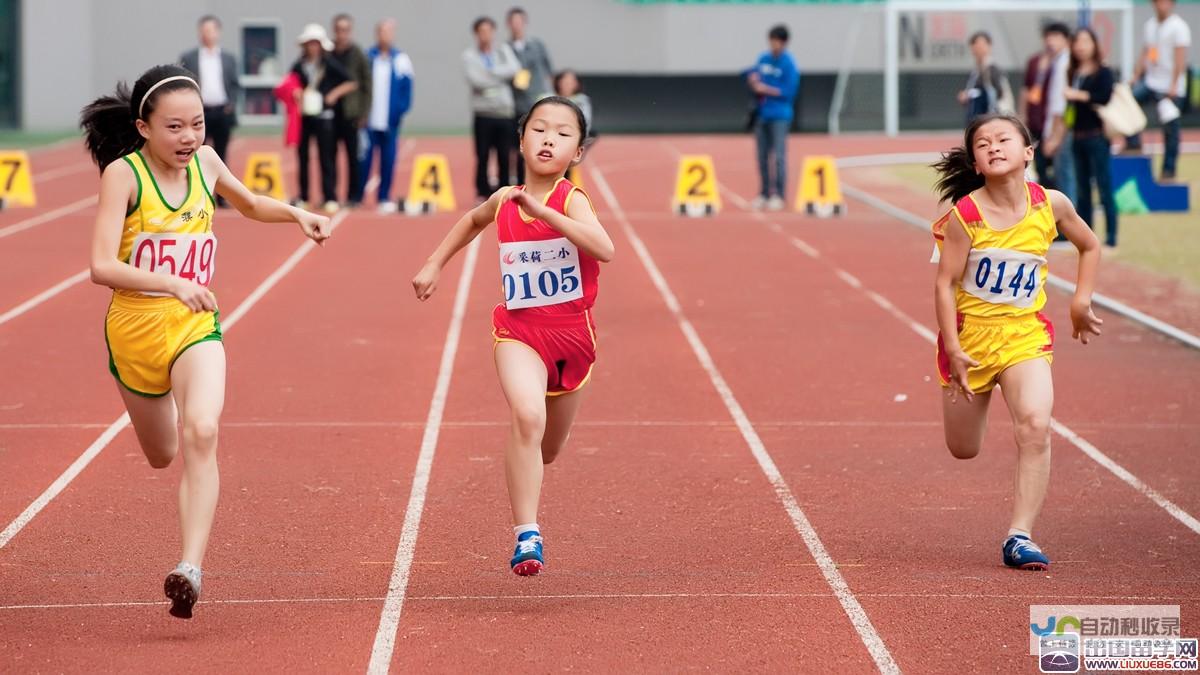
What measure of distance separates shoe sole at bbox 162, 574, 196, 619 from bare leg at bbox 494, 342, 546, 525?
1145 mm

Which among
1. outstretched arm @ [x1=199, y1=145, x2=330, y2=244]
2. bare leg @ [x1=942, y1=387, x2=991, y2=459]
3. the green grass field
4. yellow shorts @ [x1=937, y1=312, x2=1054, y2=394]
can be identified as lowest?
the green grass field

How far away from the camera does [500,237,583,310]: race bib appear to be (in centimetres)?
600

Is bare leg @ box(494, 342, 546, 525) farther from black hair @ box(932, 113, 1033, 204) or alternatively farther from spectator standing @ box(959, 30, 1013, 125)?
spectator standing @ box(959, 30, 1013, 125)

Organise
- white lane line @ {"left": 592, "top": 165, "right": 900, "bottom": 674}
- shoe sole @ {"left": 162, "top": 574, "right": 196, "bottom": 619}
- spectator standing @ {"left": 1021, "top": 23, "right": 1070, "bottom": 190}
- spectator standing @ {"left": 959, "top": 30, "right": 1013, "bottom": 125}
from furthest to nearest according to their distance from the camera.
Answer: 1. spectator standing @ {"left": 959, "top": 30, "right": 1013, "bottom": 125}
2. spectator standing @ {"left": 1021, "top": 23, "right": 1070, "bottom": 190}
3. white lane line @ {"left": 592, "top": 165, "right": 900, "bottom": 674}
4. shoe sole @ {"left": 162, "top": 574, "right": 196, "bottom": 619}

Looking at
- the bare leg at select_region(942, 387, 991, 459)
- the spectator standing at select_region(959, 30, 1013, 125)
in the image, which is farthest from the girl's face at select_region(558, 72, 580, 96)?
the bare leg at select_region(942, 387, 991, 459)

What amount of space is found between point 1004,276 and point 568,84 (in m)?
13.3

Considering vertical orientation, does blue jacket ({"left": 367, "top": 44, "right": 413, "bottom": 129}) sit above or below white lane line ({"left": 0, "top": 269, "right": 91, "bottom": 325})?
above

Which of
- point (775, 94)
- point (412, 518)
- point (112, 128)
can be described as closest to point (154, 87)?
point (112, 128)

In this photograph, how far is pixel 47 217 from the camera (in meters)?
19.9

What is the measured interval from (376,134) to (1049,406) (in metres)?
14.9

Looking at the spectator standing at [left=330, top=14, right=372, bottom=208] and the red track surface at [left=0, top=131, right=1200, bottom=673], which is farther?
the spectator standing at [left=330, top=14, right=372, bottom=208]

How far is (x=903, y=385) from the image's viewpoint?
1009 cm

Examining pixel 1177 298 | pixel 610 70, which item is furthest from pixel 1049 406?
pixel 610 70

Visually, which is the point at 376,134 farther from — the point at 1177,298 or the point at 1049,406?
the point at 1049,406
